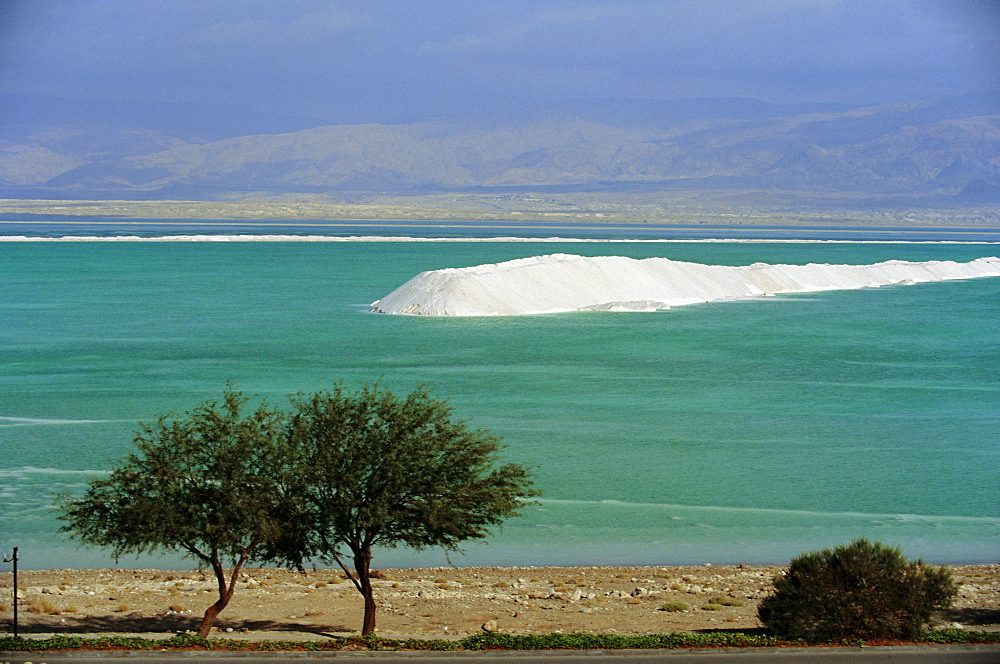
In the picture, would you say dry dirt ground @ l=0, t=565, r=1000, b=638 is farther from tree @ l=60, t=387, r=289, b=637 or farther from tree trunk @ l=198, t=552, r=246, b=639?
tree @ l=60, t=387, r=289, b=637

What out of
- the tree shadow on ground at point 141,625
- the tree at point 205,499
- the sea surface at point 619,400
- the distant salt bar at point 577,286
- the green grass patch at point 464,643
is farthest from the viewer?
the distant salt bar at point 577,286

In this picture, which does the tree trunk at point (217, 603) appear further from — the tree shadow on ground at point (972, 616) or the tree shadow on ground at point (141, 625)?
the tree shadow on ground at point (972, 616)

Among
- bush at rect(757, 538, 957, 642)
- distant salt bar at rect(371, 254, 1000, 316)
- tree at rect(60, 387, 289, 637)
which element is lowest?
bush at rect(757, 538, 957, 642)

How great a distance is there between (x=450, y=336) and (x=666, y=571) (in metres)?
27.1

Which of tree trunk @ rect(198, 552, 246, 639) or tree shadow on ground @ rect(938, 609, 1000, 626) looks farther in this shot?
tree shadow on ground @ rect(938, 609, 1000, 626)

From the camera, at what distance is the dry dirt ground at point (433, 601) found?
1384 centimetres

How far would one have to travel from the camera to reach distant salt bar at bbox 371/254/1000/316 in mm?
51781

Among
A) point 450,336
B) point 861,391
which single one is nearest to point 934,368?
point 861,391

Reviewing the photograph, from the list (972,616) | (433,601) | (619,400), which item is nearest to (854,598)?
(972,616)

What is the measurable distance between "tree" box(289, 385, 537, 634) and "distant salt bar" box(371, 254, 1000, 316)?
1434 inches

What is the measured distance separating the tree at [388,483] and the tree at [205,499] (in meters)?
0.46

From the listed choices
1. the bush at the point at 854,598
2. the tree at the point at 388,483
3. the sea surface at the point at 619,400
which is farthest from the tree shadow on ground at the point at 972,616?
the tree at the point at 388,483

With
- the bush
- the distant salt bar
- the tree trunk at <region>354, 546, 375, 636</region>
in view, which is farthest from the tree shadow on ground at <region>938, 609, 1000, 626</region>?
the distant salt bar

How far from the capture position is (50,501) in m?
19.9
